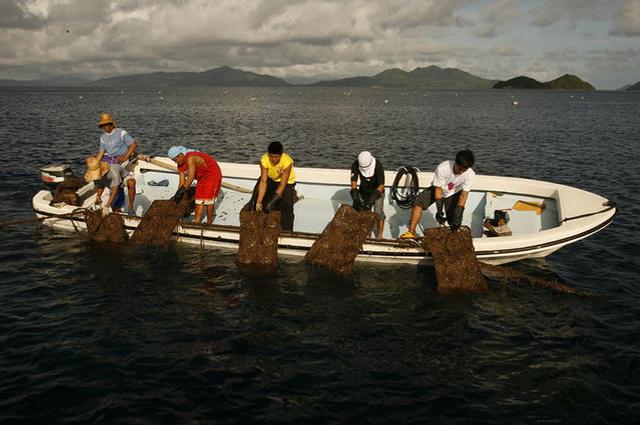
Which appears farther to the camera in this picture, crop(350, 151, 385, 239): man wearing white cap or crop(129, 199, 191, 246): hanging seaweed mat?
crop(129, 199, 191, 246): hanging seaweed mat

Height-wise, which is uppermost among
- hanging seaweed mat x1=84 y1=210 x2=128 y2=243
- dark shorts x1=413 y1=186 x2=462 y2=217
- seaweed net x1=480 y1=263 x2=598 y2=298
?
dark shorts x1=413 y1=186 x2=462 y2=217

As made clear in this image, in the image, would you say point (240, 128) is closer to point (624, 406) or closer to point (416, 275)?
point (416, 275)

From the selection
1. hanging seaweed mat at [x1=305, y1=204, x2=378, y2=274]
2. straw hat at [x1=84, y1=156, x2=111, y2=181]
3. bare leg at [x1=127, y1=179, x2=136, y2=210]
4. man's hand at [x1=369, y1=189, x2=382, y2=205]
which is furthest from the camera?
bare leg at [x1=127, y1=179, x2=136, y2=210]

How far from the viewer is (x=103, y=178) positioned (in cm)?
1186

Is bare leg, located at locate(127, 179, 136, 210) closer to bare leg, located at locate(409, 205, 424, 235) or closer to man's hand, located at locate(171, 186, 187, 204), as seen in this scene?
man's hand, located at locate(171, 186, 187, 204)

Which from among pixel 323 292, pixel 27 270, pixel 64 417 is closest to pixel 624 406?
pixel 323 292

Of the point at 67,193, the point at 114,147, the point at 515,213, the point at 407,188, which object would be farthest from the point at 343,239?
the point at 67,193

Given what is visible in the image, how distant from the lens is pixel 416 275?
10438 mm

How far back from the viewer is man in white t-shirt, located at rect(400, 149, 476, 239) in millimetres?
9836

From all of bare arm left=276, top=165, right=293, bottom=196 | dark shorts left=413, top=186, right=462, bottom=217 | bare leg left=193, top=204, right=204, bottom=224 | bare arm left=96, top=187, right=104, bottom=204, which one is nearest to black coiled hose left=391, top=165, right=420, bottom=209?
dark shorts left=413, top=186, right=462, bottom=217

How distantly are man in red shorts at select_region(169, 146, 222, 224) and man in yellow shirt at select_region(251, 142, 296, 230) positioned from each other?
4.15 feet

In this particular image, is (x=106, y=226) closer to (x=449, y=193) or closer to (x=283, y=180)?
(x=283, y=180)

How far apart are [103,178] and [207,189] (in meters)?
2.94

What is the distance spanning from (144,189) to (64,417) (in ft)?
32.1
